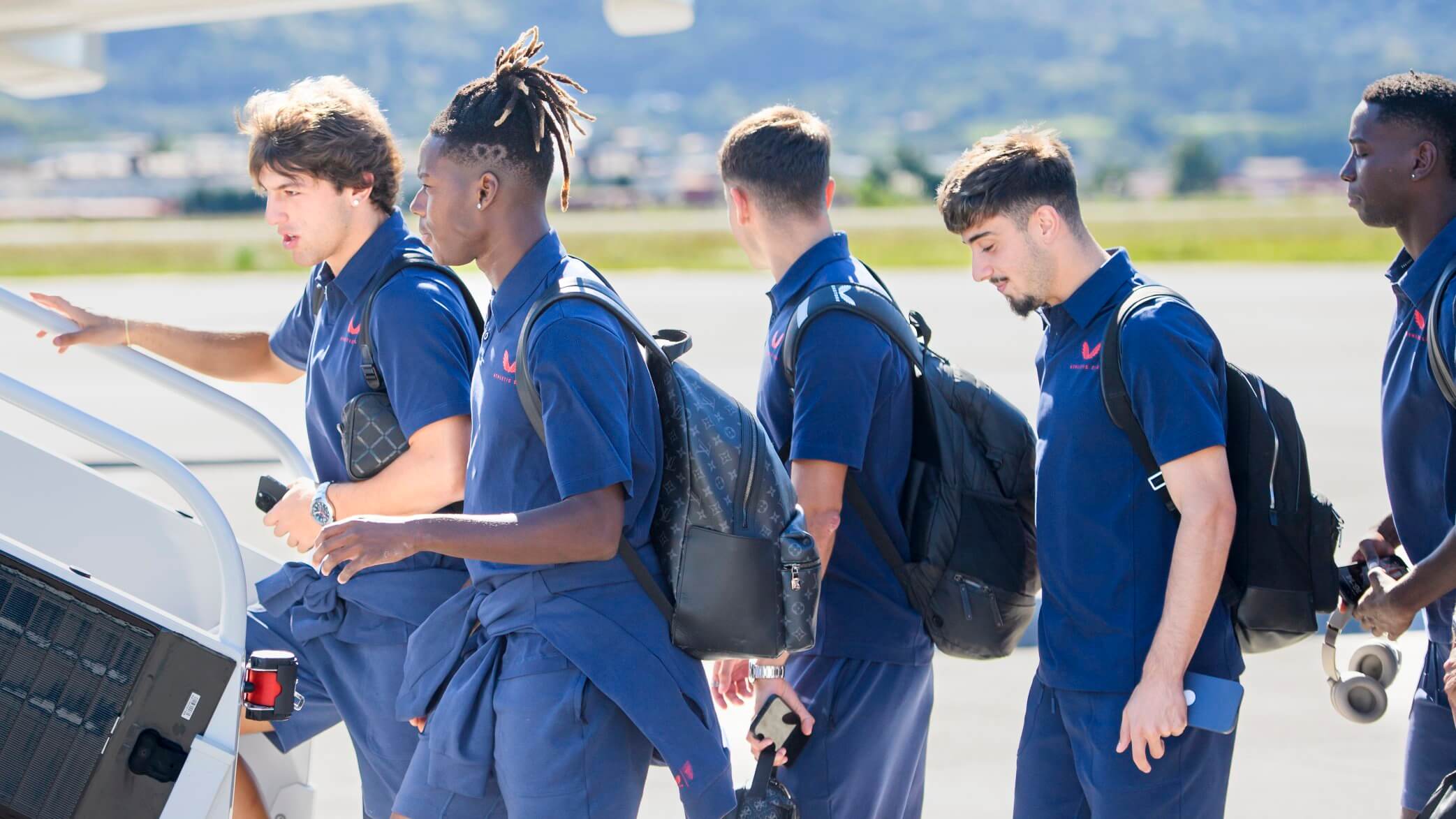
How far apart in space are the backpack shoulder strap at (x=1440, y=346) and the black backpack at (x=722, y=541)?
1.33 meters

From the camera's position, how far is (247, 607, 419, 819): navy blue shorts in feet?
10.6

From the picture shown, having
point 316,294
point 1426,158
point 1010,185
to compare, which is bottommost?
point 316,294

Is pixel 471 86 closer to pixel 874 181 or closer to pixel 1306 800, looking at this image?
pixel 1306 800

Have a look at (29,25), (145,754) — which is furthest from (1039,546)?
(29,25)

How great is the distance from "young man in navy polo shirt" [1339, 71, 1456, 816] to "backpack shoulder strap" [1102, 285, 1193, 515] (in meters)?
0.58

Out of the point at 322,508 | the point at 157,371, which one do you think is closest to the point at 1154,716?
the point at 322,508

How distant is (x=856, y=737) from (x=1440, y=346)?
57.1 inches

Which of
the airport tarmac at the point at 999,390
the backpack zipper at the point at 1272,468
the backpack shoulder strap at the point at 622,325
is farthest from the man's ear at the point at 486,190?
the backpack zipper at the point at 1272,468

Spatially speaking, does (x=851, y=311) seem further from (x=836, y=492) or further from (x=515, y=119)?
(x=515, y=119)

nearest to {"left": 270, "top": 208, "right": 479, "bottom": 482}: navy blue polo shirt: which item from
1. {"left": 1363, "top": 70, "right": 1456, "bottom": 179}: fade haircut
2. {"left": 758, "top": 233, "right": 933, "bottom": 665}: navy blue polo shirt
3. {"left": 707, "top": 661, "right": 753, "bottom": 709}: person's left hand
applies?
{"left": 758, "top": 233, "right": 933, "bottom": 665}: navy blue polo shirt

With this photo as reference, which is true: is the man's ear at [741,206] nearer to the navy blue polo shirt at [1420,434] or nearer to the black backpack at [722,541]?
the black backpack at [722,541]

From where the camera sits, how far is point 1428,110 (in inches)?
126

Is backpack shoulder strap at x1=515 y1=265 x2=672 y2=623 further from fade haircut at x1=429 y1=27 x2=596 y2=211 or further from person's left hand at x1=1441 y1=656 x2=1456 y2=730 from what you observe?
person's left hand at x1=1441 y1=656 x2=1456 y2=730

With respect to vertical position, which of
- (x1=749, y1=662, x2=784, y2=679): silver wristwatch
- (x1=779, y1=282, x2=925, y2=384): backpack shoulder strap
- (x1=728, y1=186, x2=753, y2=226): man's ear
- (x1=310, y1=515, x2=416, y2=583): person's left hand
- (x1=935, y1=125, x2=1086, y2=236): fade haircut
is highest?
(x1=935, y1=125, x2=1086, y2=236): fade haircut
